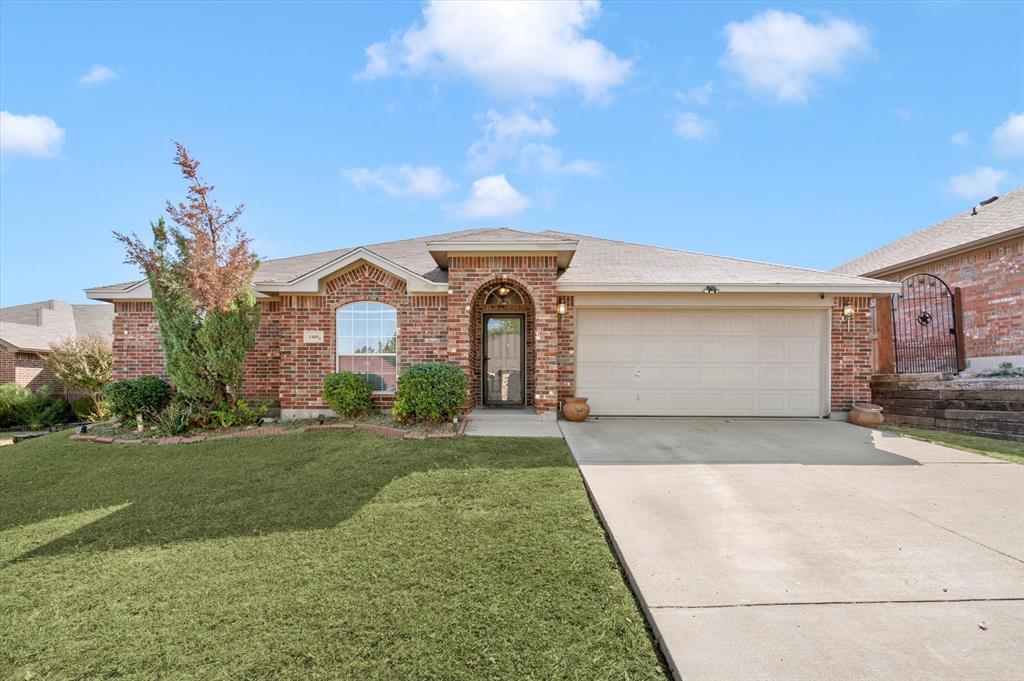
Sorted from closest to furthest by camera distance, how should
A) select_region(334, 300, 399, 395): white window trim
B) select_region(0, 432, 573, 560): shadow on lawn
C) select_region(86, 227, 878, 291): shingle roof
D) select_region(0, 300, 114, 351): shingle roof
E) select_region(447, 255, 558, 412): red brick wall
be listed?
select_region(0, 432, 573, 560): shadow on lawn < select_region(447, 255, 558, 412): red brick wall < select_region(86, 227, 878, 291): shingle roof < select_region(334, 300, 399, 395): white window trim < select_region(0, 300, 114, 351): shingle roof

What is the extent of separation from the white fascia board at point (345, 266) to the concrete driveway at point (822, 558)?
443 centimetres

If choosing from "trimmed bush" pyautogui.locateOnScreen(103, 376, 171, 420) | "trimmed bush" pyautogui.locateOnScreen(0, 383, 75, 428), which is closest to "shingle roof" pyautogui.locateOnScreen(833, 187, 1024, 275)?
"trimmed bush" pyautogui.locateOnScreen(103, 376, 171, 420)

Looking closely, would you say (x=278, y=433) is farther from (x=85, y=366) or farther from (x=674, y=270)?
(x=85, y=366)

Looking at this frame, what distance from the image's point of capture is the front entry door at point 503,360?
9695mm

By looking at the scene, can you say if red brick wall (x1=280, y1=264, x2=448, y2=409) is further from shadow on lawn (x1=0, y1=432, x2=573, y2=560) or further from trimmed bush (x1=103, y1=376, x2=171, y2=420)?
trimmed bush (x1=103, y1=376, x2=171, y2=420)

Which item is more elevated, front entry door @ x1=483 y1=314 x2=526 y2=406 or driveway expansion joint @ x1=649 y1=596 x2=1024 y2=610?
front entry door @ x1=483 y1=314 x2=526 y2=406

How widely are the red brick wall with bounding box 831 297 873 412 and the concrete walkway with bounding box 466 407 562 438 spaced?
5920 mm

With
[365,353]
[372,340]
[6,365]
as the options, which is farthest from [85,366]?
[372,340]

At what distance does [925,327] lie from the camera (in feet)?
40.4

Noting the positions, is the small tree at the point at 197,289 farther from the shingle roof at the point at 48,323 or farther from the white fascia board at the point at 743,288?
the shingle roof at the point at 48,323

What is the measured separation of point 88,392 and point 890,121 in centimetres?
2503

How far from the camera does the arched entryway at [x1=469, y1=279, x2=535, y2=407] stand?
9.56 metres

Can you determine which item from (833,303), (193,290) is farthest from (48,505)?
(833,303)

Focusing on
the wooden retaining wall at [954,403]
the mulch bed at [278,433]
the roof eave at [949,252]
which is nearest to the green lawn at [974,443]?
the wooden retaining wall at [954,403]
